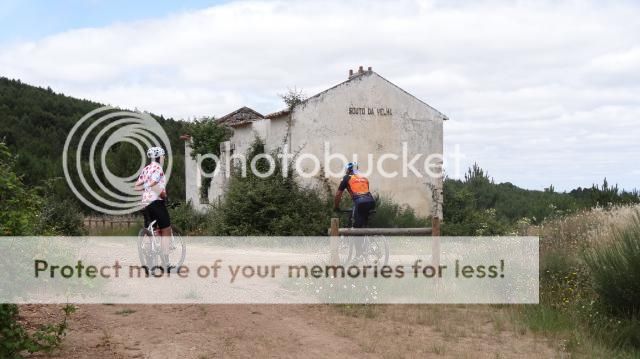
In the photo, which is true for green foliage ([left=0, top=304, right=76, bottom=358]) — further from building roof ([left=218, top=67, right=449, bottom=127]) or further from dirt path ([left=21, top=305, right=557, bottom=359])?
building roof ([left=218, top=67, right=449, bottom=127])

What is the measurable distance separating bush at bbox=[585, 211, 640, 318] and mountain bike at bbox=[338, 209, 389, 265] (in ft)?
11.1

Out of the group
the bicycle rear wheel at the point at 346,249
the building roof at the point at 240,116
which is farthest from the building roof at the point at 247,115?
the bicycle rear wheel at the point at 346,249

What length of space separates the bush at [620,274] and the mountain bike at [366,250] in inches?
133

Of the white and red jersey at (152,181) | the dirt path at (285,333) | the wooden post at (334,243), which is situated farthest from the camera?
the wooden post at (334,243)

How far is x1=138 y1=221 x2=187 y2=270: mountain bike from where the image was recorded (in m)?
10.0

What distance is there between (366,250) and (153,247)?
3.62 meters

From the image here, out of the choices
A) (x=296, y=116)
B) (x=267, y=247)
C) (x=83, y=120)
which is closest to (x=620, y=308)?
(x=267, y=247)

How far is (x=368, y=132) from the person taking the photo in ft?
75.7

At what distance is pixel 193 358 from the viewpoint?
274 inches

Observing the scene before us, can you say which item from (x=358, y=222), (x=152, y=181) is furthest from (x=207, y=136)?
(x=152, y=181)

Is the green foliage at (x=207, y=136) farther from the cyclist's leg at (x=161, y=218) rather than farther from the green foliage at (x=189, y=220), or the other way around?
the cyclist's leg at (x=161, y=218)

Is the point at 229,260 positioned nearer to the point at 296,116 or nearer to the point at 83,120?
the point at 296,116

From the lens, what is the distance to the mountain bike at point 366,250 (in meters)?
11.4

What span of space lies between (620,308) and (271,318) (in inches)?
200
